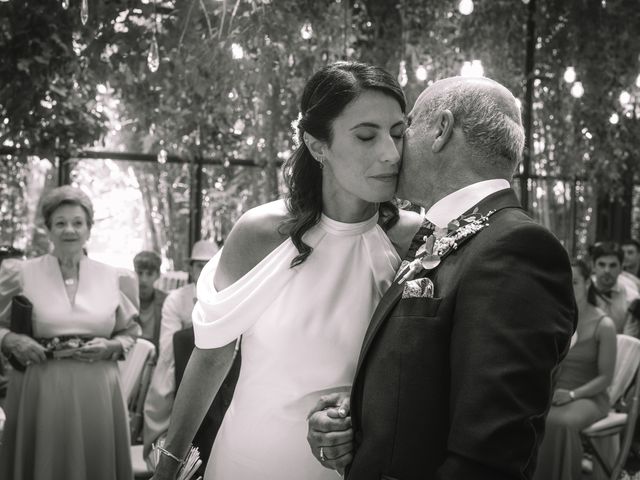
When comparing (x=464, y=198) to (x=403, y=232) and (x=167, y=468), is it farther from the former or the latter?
(x=167, y=468)

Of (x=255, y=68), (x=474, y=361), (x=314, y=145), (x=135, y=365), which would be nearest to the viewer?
(x=474, y=361)

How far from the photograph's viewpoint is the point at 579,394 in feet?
17.6

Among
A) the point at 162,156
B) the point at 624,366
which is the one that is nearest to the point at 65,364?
the point at 624,366

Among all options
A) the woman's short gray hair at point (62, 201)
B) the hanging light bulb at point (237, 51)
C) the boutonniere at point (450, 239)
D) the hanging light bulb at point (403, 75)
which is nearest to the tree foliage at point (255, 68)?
the hanging light bulb at point (237, 51)

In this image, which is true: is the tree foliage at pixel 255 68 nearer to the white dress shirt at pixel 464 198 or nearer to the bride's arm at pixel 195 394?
the bride's arm at pixel 195 394

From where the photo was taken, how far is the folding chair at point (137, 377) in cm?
507

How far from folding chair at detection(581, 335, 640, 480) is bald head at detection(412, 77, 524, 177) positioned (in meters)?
3.98

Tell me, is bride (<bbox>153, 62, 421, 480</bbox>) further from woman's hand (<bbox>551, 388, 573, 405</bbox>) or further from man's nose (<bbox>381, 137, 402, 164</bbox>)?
woman's hand (<bbox>551, 388, 573, 405</bbox>)

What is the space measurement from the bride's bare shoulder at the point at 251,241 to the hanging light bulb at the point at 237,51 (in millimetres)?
3804

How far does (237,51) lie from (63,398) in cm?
289

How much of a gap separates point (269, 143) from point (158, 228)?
177 cm

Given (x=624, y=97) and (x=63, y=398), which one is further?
(x=624, y=97)

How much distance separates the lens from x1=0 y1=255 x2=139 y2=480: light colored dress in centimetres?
401

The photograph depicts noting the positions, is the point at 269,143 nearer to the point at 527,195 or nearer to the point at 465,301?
the point at 527,195
